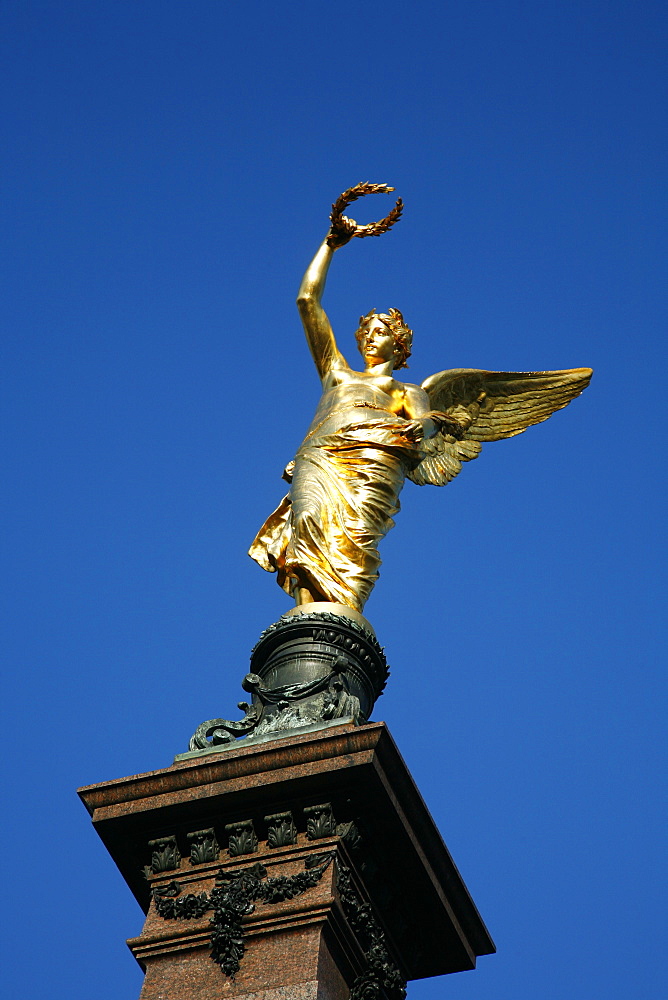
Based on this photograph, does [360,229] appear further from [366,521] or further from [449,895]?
[449,895]

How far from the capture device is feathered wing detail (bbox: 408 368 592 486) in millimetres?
16688

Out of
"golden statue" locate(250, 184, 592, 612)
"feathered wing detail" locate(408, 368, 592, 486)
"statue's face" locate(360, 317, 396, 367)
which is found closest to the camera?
"golden statue" locate(250, 184, 592, 612)

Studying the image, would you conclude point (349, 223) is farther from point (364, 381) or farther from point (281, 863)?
point (281, 863)

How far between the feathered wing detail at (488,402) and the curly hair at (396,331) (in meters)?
0.35

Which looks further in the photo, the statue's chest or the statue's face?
the statue's face

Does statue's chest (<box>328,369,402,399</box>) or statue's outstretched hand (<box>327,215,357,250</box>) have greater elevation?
statue's outstretched hand (<box>327,215,357,250</box>)

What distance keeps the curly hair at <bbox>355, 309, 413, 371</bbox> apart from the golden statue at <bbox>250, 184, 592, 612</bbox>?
0.01 meters

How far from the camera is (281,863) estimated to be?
1121 cm

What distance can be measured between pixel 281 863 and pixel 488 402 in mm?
7616

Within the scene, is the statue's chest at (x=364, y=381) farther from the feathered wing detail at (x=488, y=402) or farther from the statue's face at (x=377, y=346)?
the feathered wing detail at (x=488, y=402)

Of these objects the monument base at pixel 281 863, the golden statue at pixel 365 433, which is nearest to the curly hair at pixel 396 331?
the golden statue at pixel 365 433

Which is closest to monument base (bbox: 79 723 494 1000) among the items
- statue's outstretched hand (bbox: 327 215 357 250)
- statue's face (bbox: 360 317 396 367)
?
statue's face (bbox: 360 317 396 367)

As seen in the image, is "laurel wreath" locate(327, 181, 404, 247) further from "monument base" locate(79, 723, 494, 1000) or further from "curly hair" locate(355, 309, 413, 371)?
"monument base" locate(79, 723, 494, 1000)

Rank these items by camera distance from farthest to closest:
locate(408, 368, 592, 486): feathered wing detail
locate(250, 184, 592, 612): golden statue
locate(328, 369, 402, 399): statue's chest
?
locate(408, 368, 592, 486): feathered wing detail → locate(328, 369, 402, 399): statue's chest → locate(250, 184, 592, 612): golden statue
